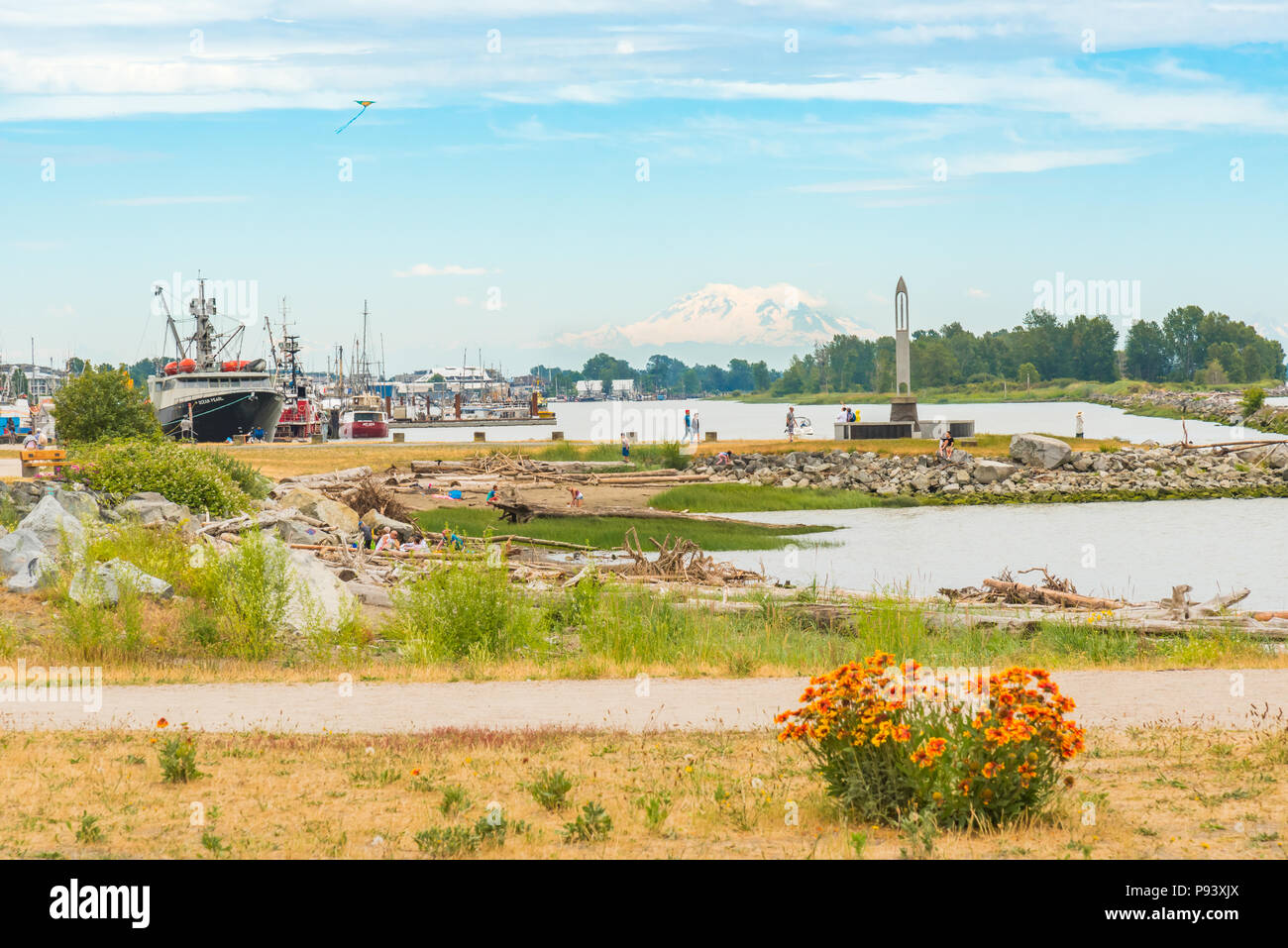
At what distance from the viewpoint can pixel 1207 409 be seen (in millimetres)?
137125

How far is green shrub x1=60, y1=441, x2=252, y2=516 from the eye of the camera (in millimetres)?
24500

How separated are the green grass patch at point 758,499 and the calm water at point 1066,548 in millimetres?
844

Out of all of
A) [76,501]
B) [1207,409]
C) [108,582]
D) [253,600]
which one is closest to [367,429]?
[76,501]

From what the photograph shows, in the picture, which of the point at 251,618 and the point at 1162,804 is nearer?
the point at 1162,804

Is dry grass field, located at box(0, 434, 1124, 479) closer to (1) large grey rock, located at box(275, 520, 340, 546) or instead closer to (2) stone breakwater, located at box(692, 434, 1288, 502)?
(2) stone breakwater, located at box(692, 434, 1288, 502)

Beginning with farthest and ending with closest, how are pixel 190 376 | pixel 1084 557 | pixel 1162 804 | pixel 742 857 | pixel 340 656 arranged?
pixel 190 376 → pixel 1084 557 → pixel 340 656 → pixel 1162 804 → pixel 742 857

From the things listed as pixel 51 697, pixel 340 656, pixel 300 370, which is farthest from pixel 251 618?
pixel 300 370

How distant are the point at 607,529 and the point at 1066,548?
43.1 feet

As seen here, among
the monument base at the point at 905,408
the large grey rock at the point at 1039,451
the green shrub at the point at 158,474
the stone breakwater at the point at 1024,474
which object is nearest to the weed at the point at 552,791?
the green shrub at the point at 158,474

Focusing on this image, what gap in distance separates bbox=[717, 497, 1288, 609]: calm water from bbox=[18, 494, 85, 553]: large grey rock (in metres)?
12.5

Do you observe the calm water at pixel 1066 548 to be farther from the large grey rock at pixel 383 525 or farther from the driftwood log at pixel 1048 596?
the large grey rock at pixel 383 525
